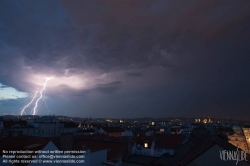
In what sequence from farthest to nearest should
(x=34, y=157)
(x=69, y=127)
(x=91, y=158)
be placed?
(x=69, y=127) < (x=91, y=158) < (x=34, y=157)

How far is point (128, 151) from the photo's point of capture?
36125 mm

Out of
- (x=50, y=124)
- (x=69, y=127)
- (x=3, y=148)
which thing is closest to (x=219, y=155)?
(x=3, y=148)

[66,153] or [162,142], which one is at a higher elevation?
[66,153]

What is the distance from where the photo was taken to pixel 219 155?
56.5 feet

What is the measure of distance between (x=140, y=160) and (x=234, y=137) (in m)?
53.5

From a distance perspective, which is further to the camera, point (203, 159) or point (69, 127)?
point (69, 127)

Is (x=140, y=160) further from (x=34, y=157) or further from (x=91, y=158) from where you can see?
(x=34, y=157)

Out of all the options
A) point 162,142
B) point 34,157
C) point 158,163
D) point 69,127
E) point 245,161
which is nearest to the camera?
point 245,161

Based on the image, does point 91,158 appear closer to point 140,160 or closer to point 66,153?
point 66,153

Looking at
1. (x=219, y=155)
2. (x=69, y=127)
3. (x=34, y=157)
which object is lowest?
(x=69, y=127)

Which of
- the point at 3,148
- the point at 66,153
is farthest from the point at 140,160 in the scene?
the point at 3,148

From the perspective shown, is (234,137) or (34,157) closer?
(34,157)

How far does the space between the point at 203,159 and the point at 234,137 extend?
60.2 metres

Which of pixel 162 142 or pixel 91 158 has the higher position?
pixel 91 158
